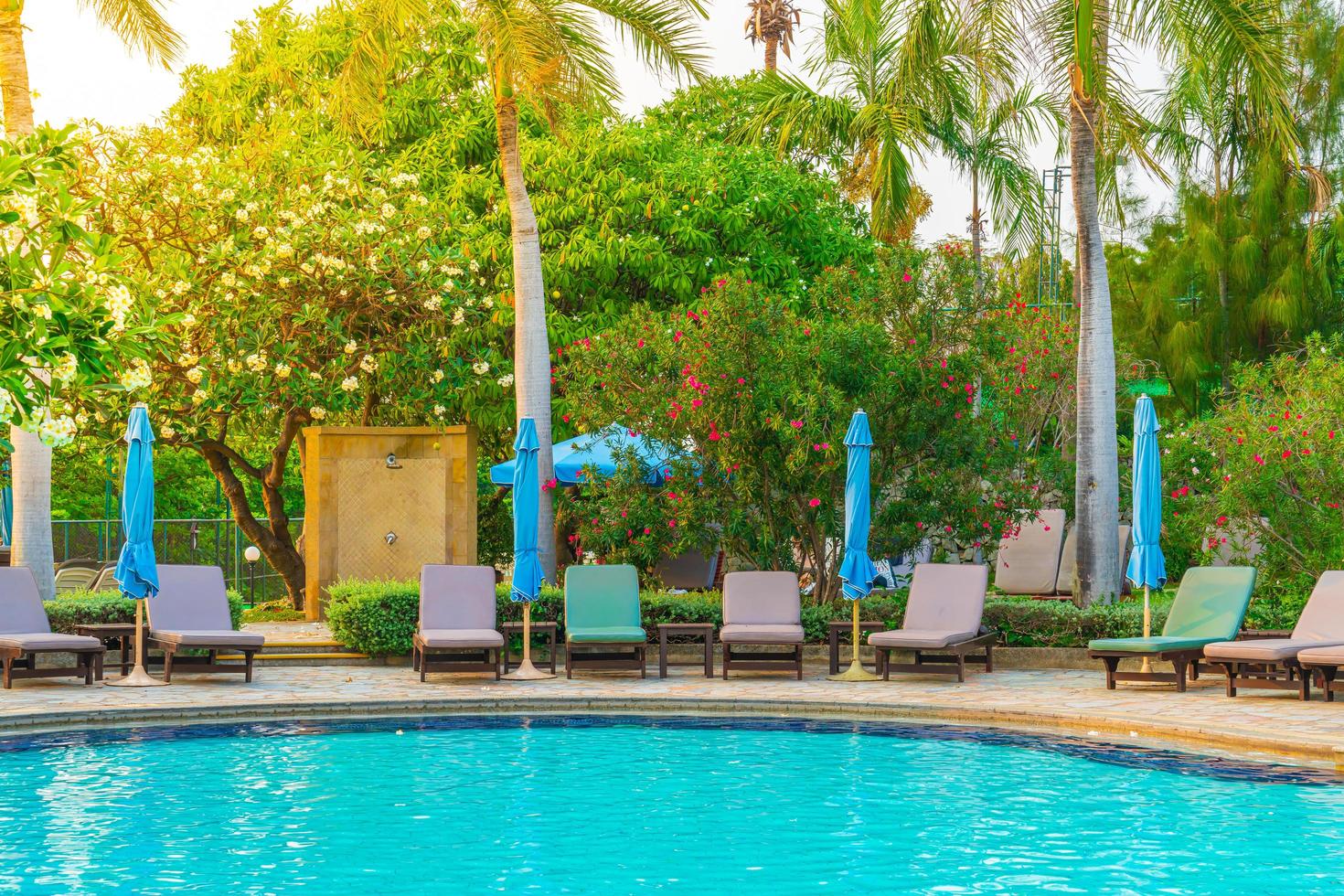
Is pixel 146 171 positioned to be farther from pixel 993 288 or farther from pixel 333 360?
pixel 993 288

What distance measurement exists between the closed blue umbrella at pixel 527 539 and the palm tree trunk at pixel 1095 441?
619 centimetres

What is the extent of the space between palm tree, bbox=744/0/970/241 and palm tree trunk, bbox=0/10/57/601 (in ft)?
33.9

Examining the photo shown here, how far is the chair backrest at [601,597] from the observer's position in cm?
1520

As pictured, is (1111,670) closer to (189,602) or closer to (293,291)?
(189,602)

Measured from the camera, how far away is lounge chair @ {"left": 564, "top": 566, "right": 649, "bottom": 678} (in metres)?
15.0

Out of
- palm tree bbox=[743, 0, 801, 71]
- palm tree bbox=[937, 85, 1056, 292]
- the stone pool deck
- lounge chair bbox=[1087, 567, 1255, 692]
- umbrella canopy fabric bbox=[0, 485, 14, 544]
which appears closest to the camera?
the stone pool deck

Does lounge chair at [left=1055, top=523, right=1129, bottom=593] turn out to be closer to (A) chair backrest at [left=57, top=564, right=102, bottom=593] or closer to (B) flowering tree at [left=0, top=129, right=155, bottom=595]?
(A) chair backrest at [left=57, top=564, right=102, bottom=593]

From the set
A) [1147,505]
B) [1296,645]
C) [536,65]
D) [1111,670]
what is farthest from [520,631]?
[1296,645]

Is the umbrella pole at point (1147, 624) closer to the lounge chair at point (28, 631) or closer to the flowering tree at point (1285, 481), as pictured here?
the flowering tree at point (1285, 481)

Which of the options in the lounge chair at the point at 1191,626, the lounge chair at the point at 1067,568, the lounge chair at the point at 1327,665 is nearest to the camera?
the lounge chair at the point at 1327,665

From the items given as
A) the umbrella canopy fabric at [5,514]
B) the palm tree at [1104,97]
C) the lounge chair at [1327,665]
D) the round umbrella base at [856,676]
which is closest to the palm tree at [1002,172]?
the palm tree at [1104,97]

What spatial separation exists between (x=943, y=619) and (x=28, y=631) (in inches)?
356

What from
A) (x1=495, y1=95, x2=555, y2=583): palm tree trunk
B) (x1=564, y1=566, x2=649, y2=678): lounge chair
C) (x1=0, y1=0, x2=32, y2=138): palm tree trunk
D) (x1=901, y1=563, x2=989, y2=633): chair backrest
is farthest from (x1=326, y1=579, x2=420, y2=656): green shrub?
(x1=0, y1=0, x2=32, y2=138): palm tree trunk

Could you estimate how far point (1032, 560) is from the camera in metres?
21.1
